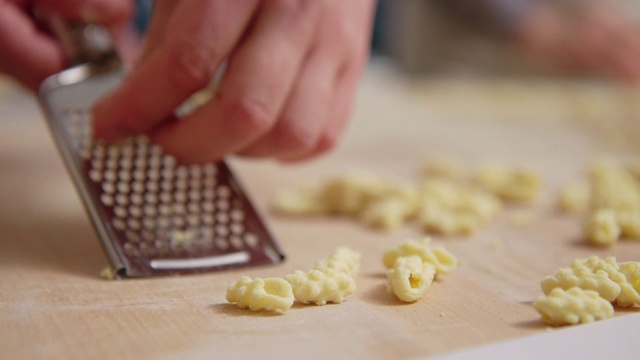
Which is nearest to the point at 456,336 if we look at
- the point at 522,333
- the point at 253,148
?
the point at 522,333

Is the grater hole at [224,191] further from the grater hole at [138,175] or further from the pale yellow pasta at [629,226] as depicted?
the pale yellow pasta at [629,226]

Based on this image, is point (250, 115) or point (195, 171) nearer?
point (250, 115)

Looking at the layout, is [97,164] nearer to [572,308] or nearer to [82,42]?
[82,42]

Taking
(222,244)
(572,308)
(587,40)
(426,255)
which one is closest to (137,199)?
(222,244)

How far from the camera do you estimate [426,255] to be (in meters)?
0.78

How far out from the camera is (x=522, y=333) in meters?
0.64

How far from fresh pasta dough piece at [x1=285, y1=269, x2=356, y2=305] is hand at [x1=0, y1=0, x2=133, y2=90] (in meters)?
0.48

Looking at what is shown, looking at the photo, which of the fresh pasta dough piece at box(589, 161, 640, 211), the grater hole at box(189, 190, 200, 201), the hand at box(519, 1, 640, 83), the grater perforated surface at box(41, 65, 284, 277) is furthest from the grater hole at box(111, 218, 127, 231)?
the hand at box(519, 1, 640, 83)

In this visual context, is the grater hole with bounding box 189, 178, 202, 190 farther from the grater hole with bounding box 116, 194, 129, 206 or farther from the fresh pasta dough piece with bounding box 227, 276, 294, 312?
the fresh pasta dough piece with bounding box 227, 276, 294, 312

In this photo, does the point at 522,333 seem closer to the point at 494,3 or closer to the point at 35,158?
the point at 35,158

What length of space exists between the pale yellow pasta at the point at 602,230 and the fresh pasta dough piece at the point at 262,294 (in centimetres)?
46

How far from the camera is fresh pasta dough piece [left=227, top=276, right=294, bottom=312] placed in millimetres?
670

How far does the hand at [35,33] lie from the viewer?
95 cm

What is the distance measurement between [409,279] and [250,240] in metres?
0.24
